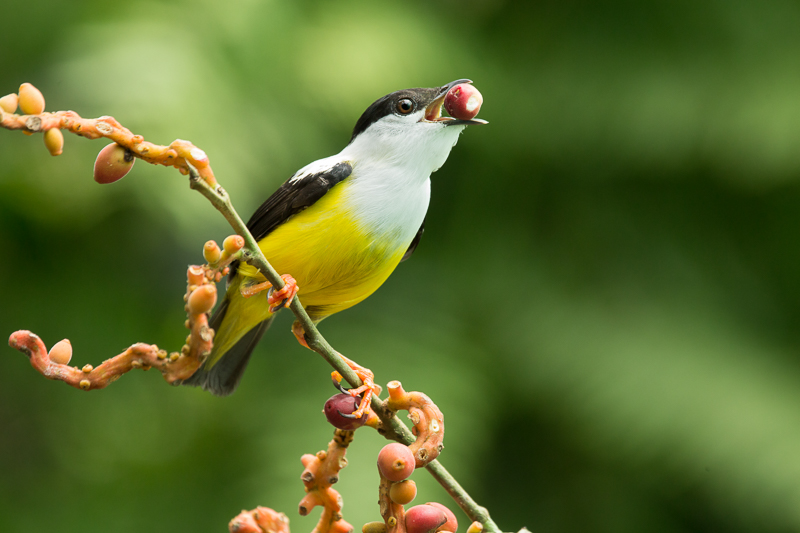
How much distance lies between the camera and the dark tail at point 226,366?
2162 millimetres

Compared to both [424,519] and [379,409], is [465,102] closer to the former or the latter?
[379,409]

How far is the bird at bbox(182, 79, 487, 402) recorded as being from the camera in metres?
1.74

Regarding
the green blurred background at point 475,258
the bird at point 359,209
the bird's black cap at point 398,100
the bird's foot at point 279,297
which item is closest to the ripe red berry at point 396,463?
the bird's foot at point 279,297

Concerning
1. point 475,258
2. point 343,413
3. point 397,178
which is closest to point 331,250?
point 397,178

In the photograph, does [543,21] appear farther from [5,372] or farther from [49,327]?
[5,372]

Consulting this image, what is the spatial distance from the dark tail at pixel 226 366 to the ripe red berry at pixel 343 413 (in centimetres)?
107

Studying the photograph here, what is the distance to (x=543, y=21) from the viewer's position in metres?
5.75

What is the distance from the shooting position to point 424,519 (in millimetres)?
1021

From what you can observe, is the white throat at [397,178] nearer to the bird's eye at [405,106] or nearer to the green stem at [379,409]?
the bird's eye at [405,106]

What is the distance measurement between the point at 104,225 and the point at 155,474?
158cm

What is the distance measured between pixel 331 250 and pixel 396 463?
847mm

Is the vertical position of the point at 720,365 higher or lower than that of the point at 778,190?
lower

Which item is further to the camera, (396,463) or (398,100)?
(398,100)

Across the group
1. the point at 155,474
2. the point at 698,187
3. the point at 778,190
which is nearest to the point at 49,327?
the point at 155,474
